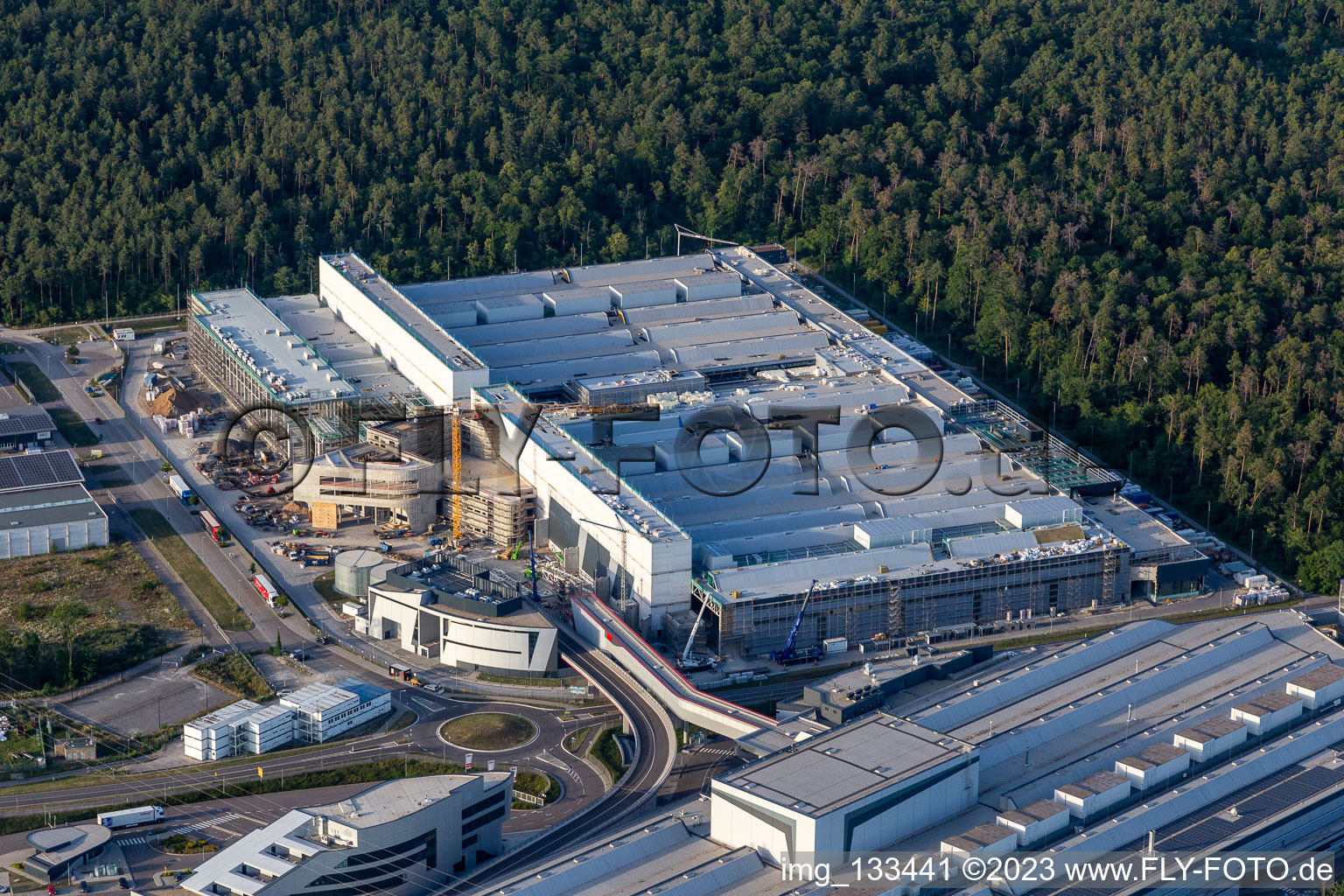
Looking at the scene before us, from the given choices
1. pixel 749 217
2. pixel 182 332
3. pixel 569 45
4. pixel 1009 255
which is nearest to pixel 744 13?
pixel 569 45

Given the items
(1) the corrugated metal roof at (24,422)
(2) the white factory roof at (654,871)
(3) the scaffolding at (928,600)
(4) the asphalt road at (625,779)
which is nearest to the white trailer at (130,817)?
(4) the asphalt road at (625,779)

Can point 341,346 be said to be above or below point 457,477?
above

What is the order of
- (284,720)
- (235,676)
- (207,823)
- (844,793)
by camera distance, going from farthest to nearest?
(235,676) < (284,720) < (207,823) < (844,793)

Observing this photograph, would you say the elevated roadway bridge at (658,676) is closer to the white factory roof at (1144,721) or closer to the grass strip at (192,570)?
the white factory roof at (1144,721)

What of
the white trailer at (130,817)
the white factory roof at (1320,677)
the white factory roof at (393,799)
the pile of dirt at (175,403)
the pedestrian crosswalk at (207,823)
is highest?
the pile of dirt at (175,403)

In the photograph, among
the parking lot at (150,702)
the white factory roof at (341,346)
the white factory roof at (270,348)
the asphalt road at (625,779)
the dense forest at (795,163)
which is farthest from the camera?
the dense forest at (795,163)

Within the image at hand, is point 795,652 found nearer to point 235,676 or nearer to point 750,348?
point 235,676

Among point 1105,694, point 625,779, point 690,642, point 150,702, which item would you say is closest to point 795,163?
point 690,642

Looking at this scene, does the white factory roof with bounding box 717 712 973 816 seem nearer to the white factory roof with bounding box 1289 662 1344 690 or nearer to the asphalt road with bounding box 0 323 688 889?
the asphalt road with bounding box 0 323 688 889
